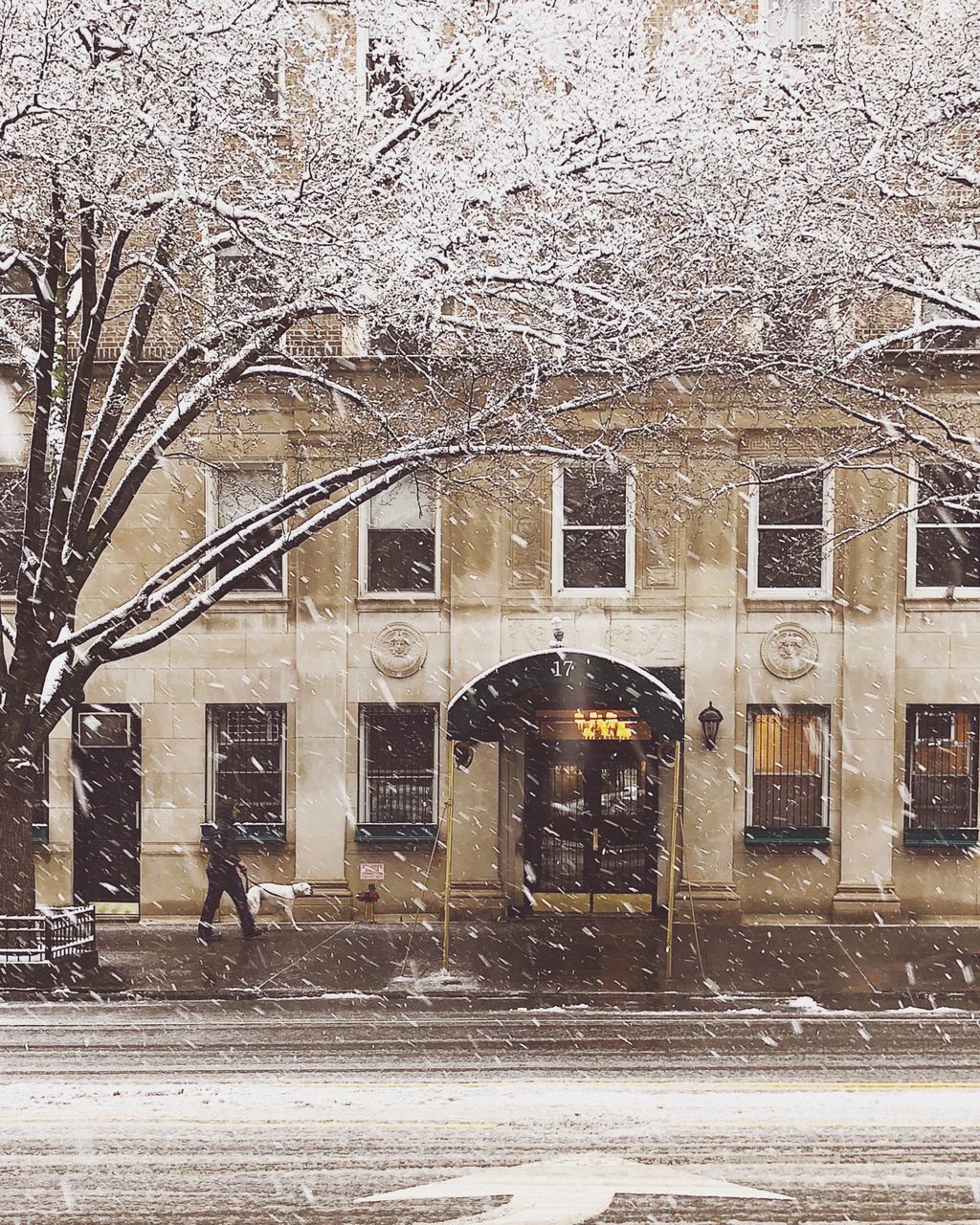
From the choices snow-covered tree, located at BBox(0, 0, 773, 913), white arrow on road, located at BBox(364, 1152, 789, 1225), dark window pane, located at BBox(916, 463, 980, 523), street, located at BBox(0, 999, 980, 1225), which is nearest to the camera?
white arrow on road, located at BBox(364, 1152, 789, 1225)

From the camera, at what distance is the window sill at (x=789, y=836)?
56.0 ft

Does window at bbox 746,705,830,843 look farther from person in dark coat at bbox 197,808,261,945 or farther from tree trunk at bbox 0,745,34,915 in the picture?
tree trunk at bbox 0,745,34,915

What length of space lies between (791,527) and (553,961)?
23.3ft

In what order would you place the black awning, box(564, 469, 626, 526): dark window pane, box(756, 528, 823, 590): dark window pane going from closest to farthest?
the black awning → box(756, 528, 823, 590): dark window pane → box(564, 469, 626, 526): dark window pane

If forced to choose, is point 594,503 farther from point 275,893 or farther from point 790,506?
point 275,893

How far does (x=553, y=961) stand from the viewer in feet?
47.9

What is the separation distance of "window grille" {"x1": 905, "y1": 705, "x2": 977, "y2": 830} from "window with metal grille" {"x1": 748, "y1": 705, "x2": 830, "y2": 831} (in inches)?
49.1

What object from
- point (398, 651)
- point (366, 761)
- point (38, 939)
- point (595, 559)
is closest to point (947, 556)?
point (595, 559)

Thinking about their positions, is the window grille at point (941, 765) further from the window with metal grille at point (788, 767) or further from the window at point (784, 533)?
the window at point (784, 533)

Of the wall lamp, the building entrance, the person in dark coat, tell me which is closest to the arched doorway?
the building entrance

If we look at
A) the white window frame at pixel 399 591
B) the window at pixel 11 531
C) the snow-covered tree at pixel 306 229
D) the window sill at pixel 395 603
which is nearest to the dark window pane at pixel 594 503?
the white window frame at pixel 399 591

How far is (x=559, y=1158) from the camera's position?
7262 mm

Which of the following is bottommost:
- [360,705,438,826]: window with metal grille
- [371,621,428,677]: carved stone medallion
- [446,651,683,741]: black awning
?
[360,705,438,826]: window with metal grille

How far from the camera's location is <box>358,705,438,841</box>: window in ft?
57.2
